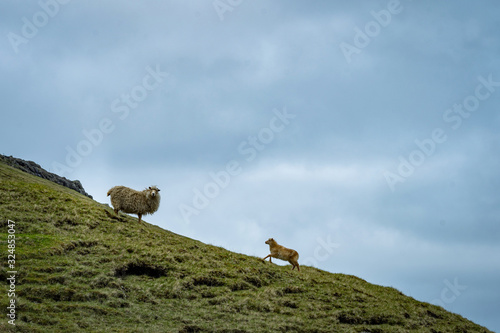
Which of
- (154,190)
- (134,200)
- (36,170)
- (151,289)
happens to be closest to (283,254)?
(151,289)

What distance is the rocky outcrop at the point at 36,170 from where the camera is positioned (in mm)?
77125

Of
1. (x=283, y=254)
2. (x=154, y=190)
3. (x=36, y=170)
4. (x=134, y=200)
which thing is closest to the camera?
(x=283, y=254)

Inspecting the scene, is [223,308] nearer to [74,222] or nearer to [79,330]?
[79,330]

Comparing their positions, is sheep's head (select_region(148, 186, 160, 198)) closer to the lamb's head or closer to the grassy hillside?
the lamb's head

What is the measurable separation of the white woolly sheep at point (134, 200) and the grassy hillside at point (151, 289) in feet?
3.71

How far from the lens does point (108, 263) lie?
2255cm

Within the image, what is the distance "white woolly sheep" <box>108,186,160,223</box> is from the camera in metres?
32.1

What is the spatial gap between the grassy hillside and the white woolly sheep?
3.71 feet

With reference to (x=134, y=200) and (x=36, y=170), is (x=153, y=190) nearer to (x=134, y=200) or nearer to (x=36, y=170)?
(x=134, y=200)

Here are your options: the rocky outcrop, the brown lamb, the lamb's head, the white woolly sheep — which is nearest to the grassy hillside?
the brown lamb

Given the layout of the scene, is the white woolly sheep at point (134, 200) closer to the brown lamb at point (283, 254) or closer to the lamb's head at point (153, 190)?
the lamb's head at point (153, 190)

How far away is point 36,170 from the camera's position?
3300 inches

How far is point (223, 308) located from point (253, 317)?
1.61m

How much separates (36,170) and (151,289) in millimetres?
73938
